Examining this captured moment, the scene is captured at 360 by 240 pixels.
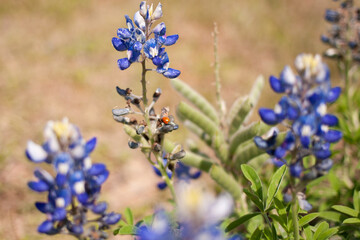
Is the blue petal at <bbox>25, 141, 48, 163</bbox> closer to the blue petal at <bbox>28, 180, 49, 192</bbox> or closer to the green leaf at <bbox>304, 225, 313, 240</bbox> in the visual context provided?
the blue petal at <bbox>28, 180, 49, 192</bbox>

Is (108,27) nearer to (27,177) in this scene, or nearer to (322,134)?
(27,177)

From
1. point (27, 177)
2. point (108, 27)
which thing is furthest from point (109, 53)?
point (27, 177)

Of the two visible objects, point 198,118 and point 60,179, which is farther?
point 198,118

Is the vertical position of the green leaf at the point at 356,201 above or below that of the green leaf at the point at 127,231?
below

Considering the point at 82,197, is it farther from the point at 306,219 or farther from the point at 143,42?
the point at 306,219

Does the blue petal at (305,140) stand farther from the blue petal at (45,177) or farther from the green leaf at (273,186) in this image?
the blue petal at (45,177)

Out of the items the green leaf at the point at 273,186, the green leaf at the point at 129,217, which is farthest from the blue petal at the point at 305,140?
the green leaf at the point at 129,217

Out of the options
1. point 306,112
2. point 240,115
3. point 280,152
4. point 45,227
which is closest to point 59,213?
point 45,227
